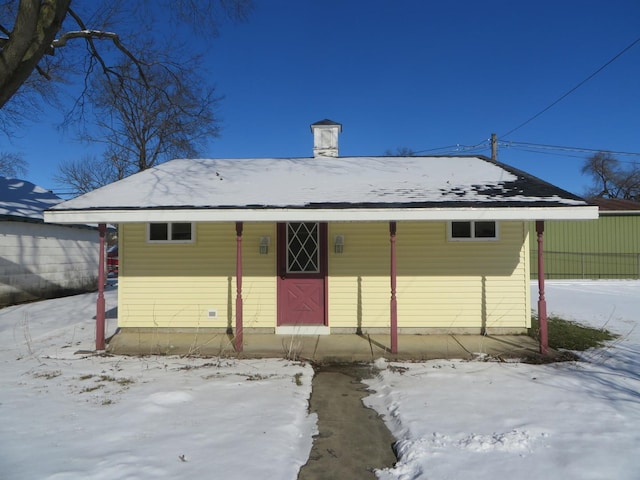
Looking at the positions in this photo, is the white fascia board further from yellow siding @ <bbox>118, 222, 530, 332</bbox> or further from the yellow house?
yellow siding @ <bbox>118, 222, 530, 332</bbox>

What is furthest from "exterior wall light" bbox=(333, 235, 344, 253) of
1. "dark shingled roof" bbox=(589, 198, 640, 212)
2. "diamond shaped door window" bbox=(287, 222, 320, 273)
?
"dark shingled roof" bbox=(589, 198, 640, 212)

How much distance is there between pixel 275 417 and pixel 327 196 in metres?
3.87

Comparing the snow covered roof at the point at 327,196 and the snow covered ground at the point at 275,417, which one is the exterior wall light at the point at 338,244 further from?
the snow covered ground at the point at 275,417

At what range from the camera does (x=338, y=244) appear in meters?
7.75

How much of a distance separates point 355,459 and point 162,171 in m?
7.62

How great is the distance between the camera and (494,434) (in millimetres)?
3701

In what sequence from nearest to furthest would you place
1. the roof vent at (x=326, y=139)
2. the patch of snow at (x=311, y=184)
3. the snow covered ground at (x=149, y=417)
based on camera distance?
the snow covered ground at (x=149, y=417)
the patch of snow at (x=311, y=184)
the roof vent at (x=326, y=139)

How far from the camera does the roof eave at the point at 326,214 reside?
6.11 meters

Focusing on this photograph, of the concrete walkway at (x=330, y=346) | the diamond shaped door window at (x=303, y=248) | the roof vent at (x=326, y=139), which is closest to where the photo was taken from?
the concrete walkway at (x=330, y=346)

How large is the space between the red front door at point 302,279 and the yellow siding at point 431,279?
220 millimetres

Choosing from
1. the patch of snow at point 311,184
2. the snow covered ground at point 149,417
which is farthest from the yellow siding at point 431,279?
the snow covered ground at point 149,417

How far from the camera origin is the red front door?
7844 millimetres

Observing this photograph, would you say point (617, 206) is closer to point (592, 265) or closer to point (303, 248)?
point (592, 265)

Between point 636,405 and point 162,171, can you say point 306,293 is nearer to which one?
point 162,171
